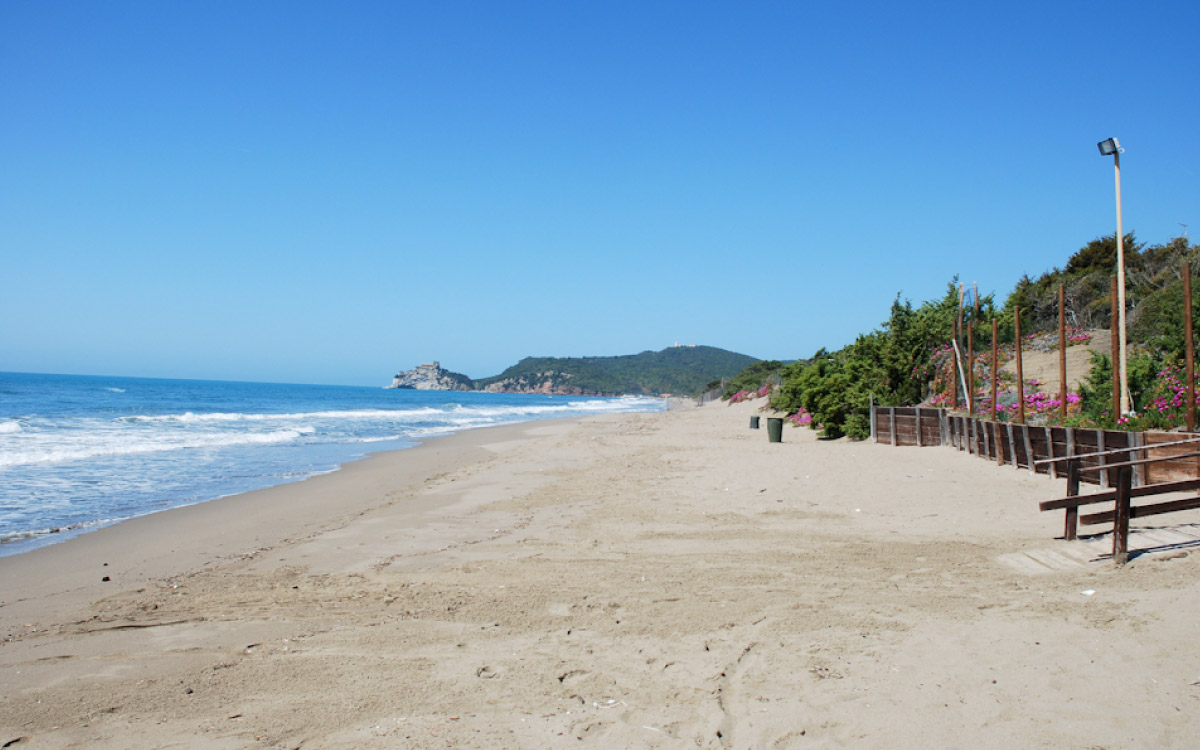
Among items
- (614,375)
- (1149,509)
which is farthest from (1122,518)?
(614,375)

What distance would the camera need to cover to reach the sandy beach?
4.07 m

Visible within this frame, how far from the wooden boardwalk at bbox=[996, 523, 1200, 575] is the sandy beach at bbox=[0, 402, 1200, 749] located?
7 centimetres

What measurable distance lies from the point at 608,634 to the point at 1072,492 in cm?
526

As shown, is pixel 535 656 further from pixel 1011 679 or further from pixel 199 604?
pixel 199 604

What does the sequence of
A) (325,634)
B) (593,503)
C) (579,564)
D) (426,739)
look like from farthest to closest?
1. (593,503)
2. (579,564)
3. (325,634)
4. (426,739)

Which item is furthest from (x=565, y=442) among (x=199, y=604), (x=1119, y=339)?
(x=199, y=604)

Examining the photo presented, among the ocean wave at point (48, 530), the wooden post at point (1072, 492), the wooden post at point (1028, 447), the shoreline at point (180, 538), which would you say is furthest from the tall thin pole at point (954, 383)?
the ocean wave at point (48, 530)

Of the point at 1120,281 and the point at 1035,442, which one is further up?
the point at 1120,281

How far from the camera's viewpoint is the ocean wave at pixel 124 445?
59.5ft

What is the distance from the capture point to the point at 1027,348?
2450 cm

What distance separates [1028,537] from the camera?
27.4 ft

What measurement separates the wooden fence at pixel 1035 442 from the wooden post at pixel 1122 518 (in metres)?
0.26

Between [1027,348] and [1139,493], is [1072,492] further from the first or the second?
[1027,348]

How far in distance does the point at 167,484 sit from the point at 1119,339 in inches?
708
